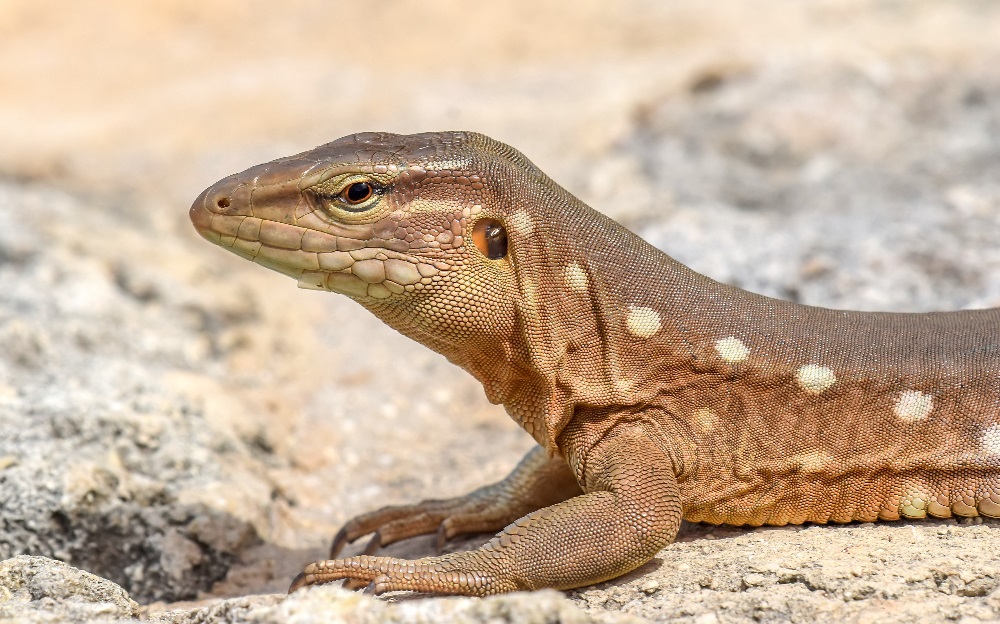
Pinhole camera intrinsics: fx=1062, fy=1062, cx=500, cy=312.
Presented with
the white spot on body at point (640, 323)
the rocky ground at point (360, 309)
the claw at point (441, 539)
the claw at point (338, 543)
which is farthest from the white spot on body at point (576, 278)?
the claw at point (338, 543)

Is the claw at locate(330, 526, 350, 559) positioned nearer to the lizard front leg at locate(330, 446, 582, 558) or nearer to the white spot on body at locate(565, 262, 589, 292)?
the lizard front leg at locate(330, 446, 582, 558)

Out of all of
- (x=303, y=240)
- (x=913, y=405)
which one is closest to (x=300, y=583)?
(x=303, y=240)

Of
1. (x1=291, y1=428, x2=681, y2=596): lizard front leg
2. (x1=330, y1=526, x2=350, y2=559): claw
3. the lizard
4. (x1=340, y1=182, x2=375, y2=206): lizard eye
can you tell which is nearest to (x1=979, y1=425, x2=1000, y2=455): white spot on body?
the lizard

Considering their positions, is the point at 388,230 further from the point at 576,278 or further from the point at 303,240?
the point at 576,278

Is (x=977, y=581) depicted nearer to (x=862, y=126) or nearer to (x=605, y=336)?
(x=605, y=336)

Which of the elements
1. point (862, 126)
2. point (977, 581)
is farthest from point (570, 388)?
point (862, 126)

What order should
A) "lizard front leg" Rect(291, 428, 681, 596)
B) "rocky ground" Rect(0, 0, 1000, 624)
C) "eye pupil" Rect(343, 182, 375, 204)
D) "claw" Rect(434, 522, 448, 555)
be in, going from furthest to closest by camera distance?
"claw" Rect(434, 522, 448, 555) → "eye pupil" Rect(343, 182, 375, 204) → "rocky ground" Rect(0, 0, 1000, 624) → "lizard front leg" Rect(291, 428, 681, 596)
